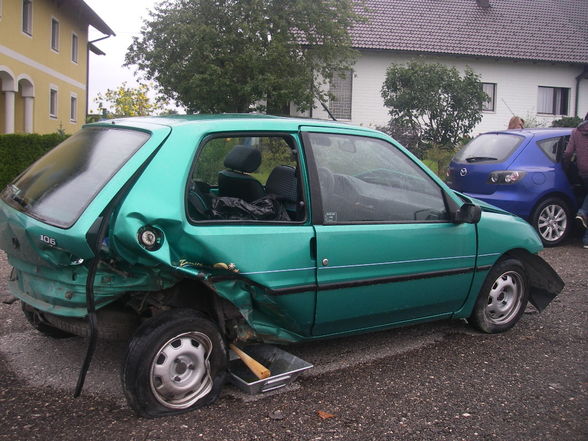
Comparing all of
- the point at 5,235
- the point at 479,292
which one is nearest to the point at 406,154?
the point at 479,292

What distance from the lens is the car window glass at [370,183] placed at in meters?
4.09

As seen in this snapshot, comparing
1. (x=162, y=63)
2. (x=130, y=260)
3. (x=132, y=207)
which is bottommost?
(x=130, y=260)

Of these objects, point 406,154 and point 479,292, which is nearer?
point 406,154

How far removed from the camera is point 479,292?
493 cm

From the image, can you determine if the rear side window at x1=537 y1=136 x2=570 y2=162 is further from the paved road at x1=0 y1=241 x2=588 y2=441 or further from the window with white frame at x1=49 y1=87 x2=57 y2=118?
the window with white frame at x1=49 y1=87 x2=57 y2=118

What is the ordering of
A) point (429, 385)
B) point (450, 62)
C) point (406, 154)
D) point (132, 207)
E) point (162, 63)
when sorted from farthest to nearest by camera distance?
1. point (450, 62)
2. point (162, 63)
3. point (406, 154)
4. point (429, 385)
5. point (132, 207)

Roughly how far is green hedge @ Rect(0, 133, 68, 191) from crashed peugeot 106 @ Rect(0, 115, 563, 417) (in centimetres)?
1046

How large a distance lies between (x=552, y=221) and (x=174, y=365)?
723 centimetres

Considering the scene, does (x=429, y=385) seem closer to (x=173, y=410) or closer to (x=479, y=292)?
(x=479, y=292)

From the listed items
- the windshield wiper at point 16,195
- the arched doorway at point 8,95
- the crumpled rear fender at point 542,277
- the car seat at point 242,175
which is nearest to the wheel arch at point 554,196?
the crumpled rear fender at point 542,277

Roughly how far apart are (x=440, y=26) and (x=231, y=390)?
91.7 feet

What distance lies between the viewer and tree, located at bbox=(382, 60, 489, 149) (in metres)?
17.6

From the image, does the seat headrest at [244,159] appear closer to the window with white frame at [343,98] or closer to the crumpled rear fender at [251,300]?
the crumpled rear fender at [251,300]

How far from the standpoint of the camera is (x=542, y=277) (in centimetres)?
532
